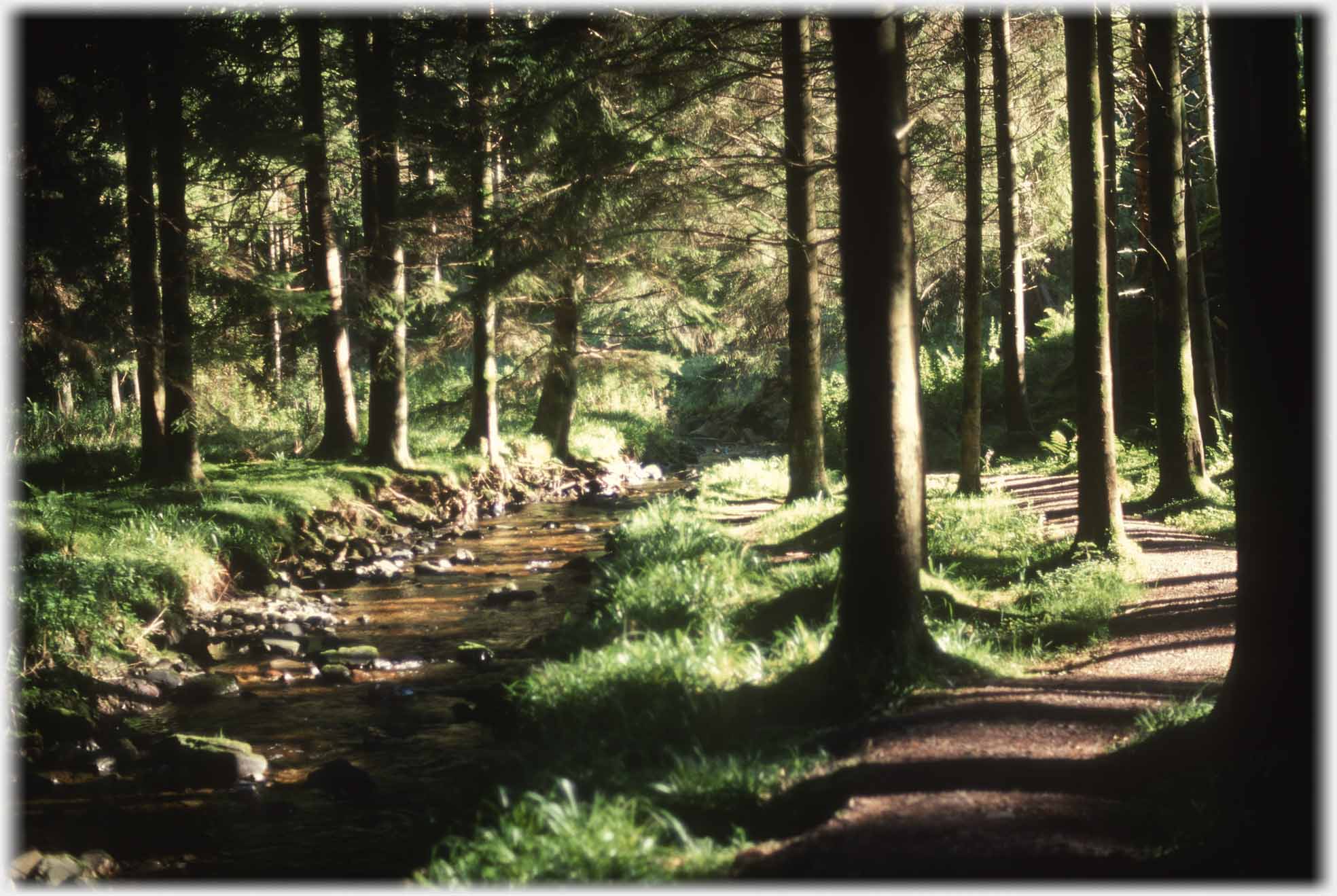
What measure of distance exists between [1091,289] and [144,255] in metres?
12.6

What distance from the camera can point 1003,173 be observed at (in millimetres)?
14500

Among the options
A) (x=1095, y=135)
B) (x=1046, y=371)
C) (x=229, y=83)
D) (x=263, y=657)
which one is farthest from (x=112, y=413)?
(x=1046, y=371)

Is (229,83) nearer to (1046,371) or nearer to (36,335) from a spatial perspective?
(36,335)

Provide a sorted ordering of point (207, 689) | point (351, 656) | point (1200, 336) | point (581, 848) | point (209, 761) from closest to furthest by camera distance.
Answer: point (581, 848)
point (209, 761)
point (207, 689)
point (351, 656)
point (1200, 336)

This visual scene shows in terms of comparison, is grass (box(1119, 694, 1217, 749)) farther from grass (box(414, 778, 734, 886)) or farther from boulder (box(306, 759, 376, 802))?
boulder (box(306, 759, 376, 802))

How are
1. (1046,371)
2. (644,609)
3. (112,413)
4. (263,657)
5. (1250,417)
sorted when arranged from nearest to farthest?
(1250,417) → (644,609) → (263,657) → (112,413) → (1046,371)

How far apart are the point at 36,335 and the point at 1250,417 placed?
44.8 ft

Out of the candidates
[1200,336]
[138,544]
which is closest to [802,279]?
[1200,336]

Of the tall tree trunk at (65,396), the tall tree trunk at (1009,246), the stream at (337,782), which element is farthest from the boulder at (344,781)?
the tall tree trunk at (65,396)

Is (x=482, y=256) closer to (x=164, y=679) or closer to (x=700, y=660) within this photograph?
(x=164, y=679)

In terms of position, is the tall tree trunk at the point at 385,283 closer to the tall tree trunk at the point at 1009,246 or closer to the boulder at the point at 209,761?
the tall tree trunk at the point at 1009,246

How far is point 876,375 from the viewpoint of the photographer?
6242 mm

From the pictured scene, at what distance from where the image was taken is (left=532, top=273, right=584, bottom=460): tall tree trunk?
21422 mm

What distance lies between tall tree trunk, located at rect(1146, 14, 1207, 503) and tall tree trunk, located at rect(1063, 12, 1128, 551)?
3.58 meters
